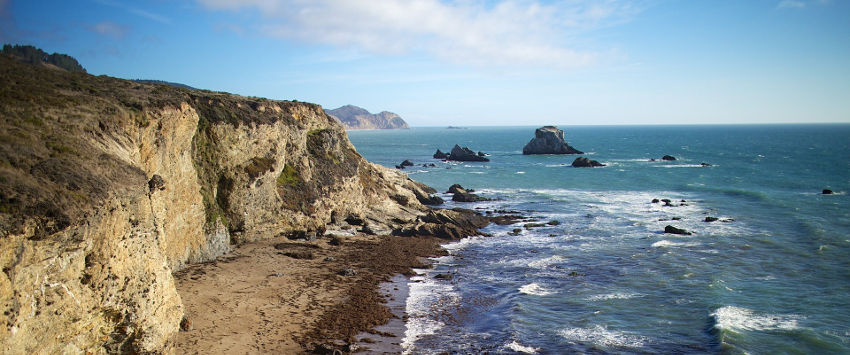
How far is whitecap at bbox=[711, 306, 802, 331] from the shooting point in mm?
22959

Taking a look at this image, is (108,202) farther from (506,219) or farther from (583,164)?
(583,164)

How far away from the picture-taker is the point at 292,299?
2455cm

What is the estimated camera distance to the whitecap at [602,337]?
840 inches

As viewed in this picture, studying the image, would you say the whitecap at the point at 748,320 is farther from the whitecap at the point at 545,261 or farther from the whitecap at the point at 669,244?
the whitecap at the point at 669,244

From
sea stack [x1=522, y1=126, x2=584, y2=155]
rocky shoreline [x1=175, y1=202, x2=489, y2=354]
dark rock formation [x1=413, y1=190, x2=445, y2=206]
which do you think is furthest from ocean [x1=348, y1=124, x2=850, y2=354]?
sea stack [x1=522, y1=126, x2=584, y2=155]

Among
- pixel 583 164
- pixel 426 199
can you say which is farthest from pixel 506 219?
pixel 583 164

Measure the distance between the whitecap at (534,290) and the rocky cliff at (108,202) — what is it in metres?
17.4

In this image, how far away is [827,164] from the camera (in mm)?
95438

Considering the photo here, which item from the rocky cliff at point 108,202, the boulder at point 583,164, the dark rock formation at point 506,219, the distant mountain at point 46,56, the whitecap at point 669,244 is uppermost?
the distant mountain at point 46,56

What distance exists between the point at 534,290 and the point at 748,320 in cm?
1004

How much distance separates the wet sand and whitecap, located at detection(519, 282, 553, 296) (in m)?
6.69

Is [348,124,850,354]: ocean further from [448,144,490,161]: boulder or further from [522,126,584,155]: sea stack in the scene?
[522,126,584,155]: sea stack

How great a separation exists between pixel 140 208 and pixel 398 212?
32654 mm

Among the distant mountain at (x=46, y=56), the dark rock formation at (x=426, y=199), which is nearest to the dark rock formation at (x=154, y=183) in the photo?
the distant mountain at (x=46, y=56)
